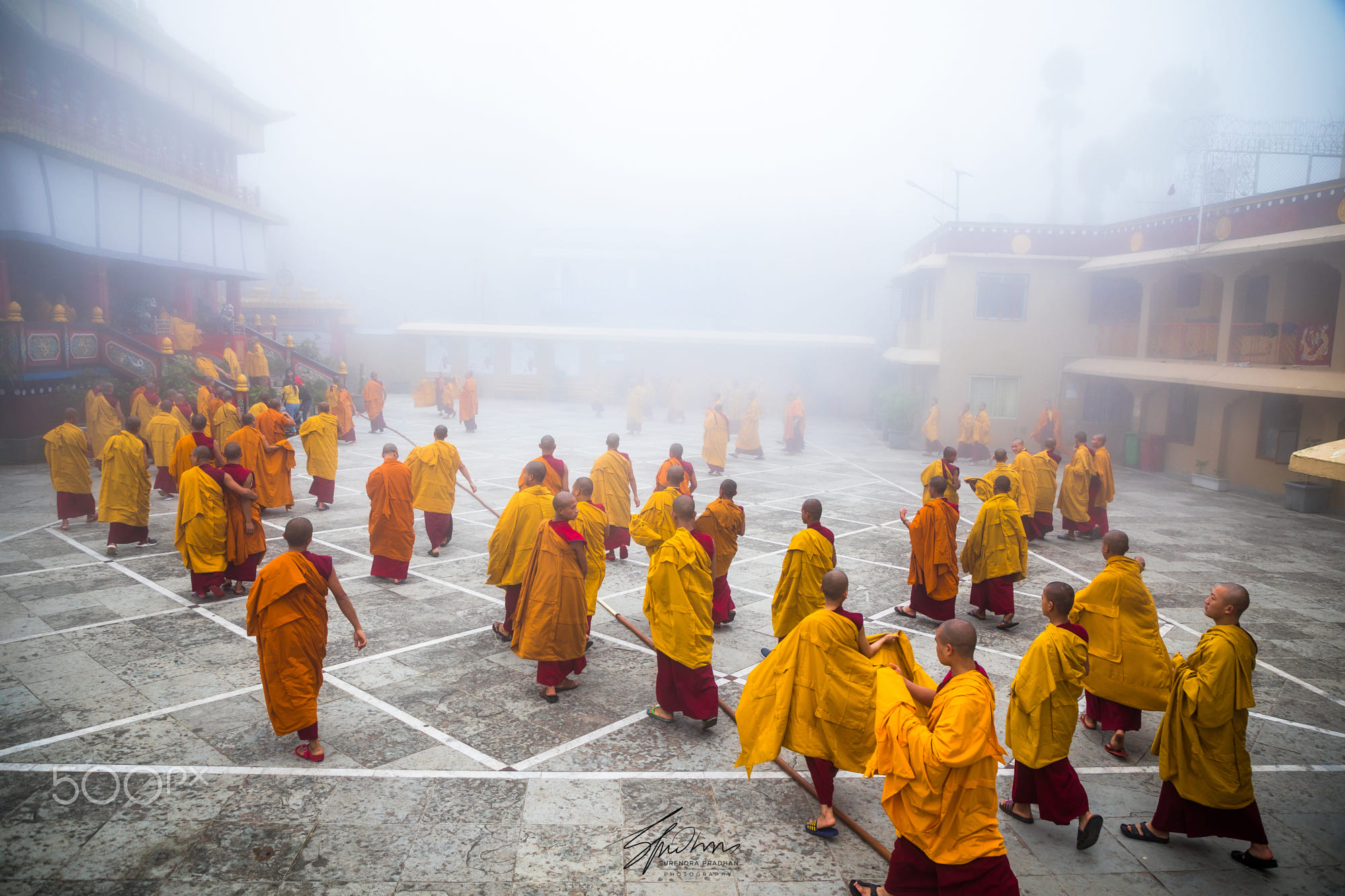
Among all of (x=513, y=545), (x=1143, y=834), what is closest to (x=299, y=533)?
(x=513, y=545)

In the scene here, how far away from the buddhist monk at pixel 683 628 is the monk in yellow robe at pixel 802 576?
0.84 metres

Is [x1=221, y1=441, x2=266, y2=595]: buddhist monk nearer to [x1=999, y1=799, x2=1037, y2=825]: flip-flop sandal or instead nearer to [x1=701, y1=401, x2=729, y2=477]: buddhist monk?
[x1=999, y1=799, x2=1037, y2=825]: flip-flop sandal

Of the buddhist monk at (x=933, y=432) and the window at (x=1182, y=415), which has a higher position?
the window at (x=1182, y=415)

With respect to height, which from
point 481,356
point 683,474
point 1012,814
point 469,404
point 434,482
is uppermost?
point 481,356

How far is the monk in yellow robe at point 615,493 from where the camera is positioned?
10.2 m

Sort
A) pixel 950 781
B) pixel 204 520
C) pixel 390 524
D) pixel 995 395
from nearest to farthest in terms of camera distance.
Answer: pixel 950 781 → pixel 204 520 → pixel 390 524 → pixel 995 395

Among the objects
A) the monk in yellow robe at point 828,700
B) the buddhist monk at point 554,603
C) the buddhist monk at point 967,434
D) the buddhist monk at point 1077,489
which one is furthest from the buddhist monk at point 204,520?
the buddhist monk at point 967,434

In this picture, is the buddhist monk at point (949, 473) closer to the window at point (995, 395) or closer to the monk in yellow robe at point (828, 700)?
the monk in yellow robe at point (828, 700)

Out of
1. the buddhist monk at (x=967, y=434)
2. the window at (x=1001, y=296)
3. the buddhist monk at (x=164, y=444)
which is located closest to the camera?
the buddhist monk at (x=164, y=444)

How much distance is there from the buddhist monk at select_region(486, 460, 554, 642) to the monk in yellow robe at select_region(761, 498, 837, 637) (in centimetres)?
232

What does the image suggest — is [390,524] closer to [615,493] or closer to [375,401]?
[615,493]

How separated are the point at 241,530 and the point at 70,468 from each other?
4402mm

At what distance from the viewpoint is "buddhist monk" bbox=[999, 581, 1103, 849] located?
4.50 meters

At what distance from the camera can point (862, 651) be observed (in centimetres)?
447
